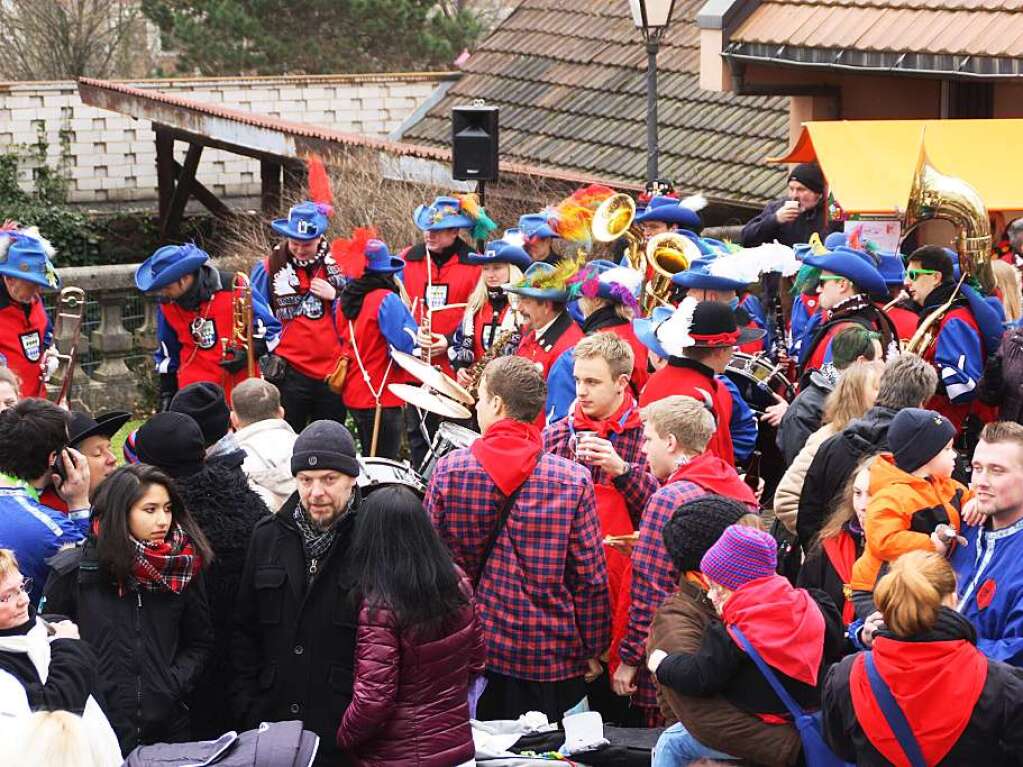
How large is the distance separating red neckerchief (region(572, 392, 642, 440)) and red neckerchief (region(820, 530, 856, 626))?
38.7 inches

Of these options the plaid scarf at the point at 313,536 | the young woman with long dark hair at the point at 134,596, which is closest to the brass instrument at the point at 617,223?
the plaid scarf at the point at 313,536

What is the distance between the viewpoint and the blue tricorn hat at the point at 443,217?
9.48m

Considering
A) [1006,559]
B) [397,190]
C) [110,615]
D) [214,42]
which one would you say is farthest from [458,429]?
[214,42]

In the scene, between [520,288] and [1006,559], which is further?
[520,288]

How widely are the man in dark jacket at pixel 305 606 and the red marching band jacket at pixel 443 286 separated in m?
4.32

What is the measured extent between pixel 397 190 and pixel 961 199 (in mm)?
6541

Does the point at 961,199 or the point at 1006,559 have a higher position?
the point at 961,199

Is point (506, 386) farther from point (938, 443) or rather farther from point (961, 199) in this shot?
point (961, 199)

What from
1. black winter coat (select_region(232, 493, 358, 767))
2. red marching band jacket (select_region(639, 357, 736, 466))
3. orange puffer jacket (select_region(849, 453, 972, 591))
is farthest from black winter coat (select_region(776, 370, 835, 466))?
black winter coat (select_region(232, 493, 358, 767))

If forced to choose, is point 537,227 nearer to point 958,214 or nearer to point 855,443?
point 958,214

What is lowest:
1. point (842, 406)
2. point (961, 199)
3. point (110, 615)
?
point (110, 615)

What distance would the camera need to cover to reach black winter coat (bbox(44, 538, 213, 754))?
4871mm

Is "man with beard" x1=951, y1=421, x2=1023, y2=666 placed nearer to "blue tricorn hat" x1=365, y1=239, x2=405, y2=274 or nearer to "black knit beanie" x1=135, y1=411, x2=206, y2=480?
"black knit beanie" x1=135, y1=411, x2=206, y2=480

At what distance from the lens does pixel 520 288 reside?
7.54 meters
